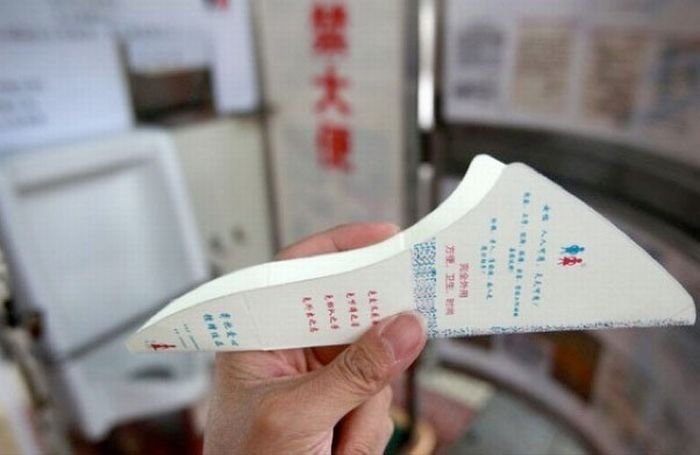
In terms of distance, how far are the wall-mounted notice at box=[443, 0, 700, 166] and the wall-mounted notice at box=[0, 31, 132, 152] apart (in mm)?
802

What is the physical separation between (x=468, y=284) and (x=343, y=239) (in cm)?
18

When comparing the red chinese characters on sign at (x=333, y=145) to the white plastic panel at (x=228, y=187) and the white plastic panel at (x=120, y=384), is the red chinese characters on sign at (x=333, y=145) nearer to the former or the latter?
the white plastic panel at (x=228, y=187)

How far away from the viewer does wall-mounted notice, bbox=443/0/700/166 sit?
73cm

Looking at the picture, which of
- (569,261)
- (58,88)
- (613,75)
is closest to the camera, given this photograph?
(569,261)

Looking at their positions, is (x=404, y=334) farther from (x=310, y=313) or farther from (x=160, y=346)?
(x=160, y=346)

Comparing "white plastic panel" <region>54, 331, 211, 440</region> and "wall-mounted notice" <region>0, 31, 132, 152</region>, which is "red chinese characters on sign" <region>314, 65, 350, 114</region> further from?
"white plastic panel" <region>54, 331, 211, 440</region>

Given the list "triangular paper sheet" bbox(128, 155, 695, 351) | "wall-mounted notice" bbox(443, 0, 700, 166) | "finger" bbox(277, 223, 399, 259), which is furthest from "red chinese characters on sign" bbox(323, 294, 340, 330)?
"wall-mounted notice" bbox(443, 0, 700, 166)

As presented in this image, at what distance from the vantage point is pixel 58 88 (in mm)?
1058

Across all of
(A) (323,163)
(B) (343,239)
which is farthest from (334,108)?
(B) (343,239)

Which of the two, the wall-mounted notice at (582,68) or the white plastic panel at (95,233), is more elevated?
the wall-mounted notice at (582,68)

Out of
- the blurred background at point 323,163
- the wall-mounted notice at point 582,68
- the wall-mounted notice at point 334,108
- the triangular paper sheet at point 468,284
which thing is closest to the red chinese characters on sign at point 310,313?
the triangular paper sheet at point 468,284

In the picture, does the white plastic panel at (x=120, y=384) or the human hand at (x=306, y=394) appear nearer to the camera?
the human hand at (x=306, y=394)

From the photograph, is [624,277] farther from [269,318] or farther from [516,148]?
[516,148]

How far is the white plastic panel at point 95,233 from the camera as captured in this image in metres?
0.93
